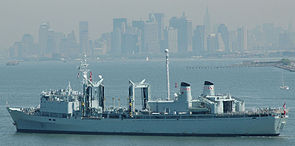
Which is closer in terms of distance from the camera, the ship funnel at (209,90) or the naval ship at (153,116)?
the naval ship at (153,116)

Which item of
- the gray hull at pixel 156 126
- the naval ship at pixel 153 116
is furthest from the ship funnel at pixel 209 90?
the gray hull at pixel 156 126

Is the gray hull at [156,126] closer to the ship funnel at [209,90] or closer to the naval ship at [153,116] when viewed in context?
the naval ship at [153,116]

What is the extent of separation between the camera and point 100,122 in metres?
50.3

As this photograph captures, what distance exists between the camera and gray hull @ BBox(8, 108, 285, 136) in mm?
47031

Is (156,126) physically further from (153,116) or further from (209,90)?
(209,90)

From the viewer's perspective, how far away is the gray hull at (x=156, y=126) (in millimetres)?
47031

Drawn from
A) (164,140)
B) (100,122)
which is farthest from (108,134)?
(164,140)

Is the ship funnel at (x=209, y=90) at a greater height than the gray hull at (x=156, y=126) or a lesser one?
greater

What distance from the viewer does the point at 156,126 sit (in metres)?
49.1

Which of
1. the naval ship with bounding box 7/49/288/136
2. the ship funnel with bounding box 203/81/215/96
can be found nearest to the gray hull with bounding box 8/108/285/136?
the naval ship with bounding box 7/49/288/136

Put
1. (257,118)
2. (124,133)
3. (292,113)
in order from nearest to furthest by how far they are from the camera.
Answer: (257,118), (124,133), (292,113)

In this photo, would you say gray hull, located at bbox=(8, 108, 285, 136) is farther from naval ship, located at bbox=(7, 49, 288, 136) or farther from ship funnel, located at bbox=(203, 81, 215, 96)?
ship funnel, located at bbox=(203, 81, 215, 96)

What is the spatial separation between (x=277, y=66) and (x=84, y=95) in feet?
468

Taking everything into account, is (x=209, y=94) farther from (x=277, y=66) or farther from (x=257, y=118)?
(x=277, y=66)
